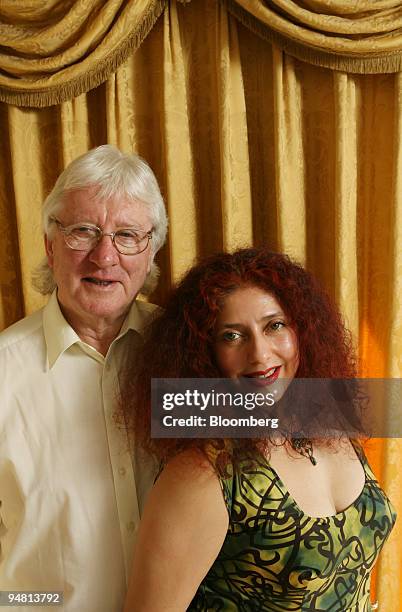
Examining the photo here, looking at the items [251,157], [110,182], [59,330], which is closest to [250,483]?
[59,330]

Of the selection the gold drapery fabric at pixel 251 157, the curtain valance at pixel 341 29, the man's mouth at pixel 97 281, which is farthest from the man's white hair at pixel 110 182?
the curtain valance at pixel 341 29

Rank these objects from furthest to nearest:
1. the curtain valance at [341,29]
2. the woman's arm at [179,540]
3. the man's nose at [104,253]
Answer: the curtain valance at [341,29]
the man's nose at [104,253]
the woman's arm at [179,540]

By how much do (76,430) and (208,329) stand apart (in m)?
0.31

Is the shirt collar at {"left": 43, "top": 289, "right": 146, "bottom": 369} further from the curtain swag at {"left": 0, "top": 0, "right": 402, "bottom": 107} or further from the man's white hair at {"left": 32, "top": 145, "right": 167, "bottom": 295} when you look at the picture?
the curtain swag at {"left": 0, "top": 0, "right": 402, "bottom": 107}

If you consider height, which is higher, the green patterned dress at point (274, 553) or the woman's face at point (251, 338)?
the woman's face at point (251, 338)

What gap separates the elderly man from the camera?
1.17m

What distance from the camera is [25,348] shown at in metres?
1.22

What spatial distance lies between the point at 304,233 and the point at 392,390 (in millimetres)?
385

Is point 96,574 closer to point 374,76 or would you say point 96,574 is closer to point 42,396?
point 42,396

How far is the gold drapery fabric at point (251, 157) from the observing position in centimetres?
145

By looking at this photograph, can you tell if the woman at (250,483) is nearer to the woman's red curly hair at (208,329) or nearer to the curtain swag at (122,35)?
the woman's red curly hair at (208,329)

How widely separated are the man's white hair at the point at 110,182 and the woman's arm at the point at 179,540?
453mm

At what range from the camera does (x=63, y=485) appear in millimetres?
1173

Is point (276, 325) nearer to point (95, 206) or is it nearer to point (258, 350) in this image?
point (258, 350)
